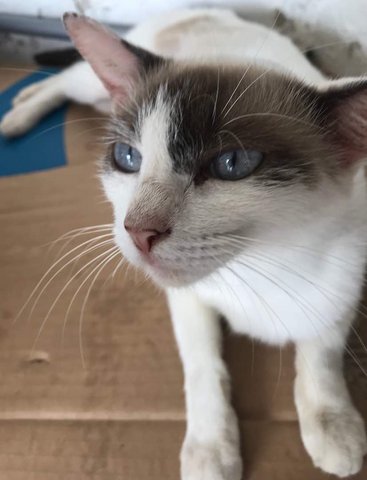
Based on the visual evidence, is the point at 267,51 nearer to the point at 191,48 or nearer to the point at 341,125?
the point at 191,48

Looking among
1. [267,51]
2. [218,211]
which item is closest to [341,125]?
[218,211]

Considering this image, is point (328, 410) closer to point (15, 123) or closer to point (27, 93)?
point (15, 123)

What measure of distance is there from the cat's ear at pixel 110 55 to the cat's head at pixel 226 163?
0.27ft

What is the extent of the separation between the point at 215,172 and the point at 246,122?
7cm

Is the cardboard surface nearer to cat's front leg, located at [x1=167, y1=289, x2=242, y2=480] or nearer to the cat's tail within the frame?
cat's front leg, located at [x1=167, y1=289, x2=242, y2=480]

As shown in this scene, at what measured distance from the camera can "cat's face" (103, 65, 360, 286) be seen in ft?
2.03

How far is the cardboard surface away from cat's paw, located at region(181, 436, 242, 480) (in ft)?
0.13

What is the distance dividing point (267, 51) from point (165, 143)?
51 centimetres

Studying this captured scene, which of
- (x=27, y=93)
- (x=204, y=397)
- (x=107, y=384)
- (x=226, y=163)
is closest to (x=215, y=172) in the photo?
(x=226, y=163)

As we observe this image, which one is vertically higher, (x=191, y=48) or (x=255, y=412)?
(x=191, y=48)

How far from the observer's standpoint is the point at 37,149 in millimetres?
1368

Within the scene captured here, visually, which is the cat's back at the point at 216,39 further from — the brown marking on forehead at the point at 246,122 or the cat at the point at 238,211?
the brown marking on forehead at the point at 246,122

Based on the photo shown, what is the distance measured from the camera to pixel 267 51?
3.46 feet

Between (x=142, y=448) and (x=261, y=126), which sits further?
(x=142, y=448)
